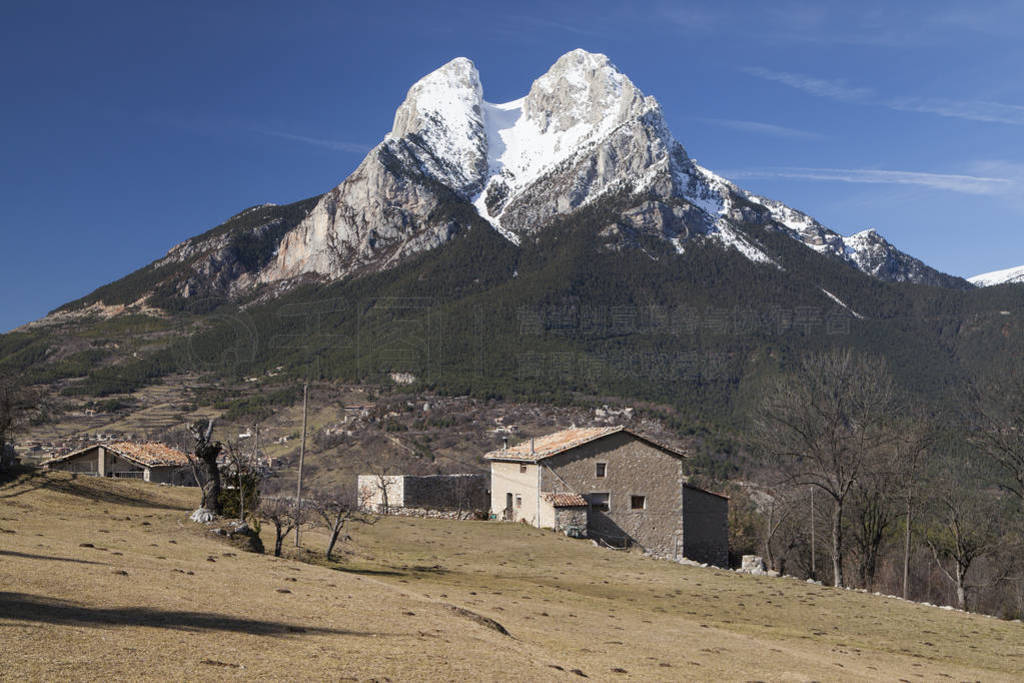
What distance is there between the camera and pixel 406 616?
14.8 metres

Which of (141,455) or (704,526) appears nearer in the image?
(704,526)

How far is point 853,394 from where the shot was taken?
125 ft

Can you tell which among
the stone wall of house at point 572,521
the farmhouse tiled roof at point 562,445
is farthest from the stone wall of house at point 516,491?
the stone wall of house at point 572,521

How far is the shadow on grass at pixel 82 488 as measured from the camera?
30.0 metres

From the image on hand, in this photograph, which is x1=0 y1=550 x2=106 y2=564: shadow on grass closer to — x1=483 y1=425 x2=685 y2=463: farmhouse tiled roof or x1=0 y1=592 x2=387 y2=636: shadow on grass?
x1=0 y1=592 x2=387 y2=636: shadow on grass

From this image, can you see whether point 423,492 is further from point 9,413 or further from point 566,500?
point 9,413

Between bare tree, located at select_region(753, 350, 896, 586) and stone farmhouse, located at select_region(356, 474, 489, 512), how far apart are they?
706 inches

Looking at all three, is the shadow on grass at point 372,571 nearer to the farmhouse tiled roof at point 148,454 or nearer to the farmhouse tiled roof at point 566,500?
the farmhouse tiled roof at point 566,500

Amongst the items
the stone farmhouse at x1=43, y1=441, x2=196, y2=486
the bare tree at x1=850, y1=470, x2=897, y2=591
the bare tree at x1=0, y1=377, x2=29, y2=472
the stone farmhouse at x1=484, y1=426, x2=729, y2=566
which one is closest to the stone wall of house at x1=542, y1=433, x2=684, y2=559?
the stone farmhouse at x1=484, y1=426, x2=729, y2=566

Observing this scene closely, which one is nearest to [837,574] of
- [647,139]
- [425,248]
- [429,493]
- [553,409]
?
[429,493]

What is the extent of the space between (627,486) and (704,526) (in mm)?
7034

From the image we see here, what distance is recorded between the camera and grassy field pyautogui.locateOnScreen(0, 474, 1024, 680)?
9969mm

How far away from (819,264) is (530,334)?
2965 inches

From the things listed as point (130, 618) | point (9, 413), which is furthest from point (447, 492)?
point (130, 618)
